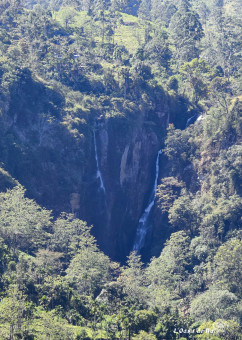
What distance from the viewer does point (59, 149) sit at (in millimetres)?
59969

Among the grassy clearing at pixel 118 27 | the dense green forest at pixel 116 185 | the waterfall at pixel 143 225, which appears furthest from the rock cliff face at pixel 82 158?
the grassy clearing at pixel 118 27

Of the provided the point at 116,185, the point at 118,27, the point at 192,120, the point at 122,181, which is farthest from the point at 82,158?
the point at 118,27

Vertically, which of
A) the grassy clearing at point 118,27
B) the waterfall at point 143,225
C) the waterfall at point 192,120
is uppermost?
the grassy clearing at point 118,27

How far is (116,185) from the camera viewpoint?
62.6 meters

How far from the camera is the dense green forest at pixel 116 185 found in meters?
38.1

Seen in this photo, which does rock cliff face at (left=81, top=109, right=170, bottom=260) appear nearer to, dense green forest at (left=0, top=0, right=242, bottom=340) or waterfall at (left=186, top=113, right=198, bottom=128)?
dense green forest at (left=0, top=0, right=242, bottom=340)

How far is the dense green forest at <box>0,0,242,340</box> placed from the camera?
125ft

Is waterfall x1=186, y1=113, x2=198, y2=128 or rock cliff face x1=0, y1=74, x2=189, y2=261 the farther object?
waterfall x1=186, y1=113, x2=198, y2=128

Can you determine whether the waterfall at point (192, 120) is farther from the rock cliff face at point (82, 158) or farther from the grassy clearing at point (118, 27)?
the grassy clearing at point (118, 27)

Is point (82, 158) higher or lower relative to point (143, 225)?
higher

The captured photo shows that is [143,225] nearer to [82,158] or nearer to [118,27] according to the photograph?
[82,158]

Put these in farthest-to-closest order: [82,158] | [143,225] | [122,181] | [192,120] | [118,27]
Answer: [118,27]
[192,120]
[122,181]
[143,225]
[82,158]

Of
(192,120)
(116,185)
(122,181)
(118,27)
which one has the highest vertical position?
(118,27)

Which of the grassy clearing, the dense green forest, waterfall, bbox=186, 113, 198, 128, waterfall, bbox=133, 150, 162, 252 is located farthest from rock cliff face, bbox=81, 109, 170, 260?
the grassy clearing
